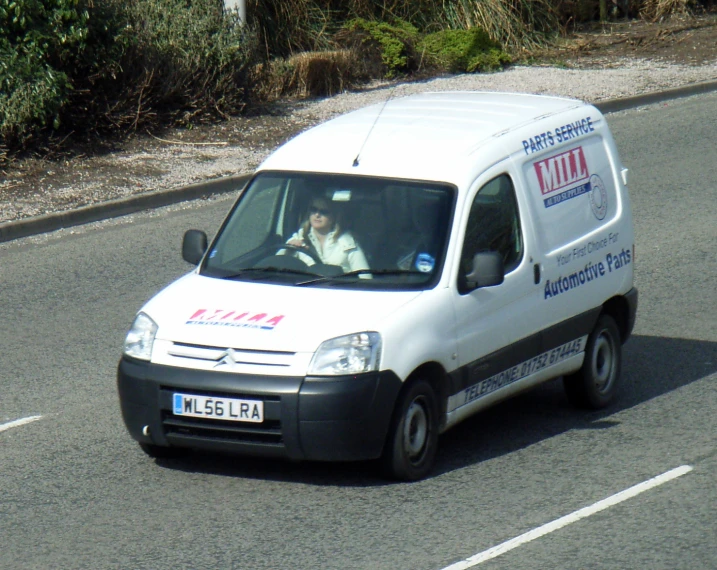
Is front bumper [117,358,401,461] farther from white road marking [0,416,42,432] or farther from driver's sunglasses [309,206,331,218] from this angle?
white road marking [0,416,42,432]

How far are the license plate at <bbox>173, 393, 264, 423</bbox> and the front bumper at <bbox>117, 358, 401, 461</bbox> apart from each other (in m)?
0.03

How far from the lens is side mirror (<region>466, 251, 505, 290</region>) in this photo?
648 cm

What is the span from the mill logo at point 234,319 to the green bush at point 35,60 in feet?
31.3

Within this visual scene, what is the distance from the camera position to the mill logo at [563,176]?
23.9 ft

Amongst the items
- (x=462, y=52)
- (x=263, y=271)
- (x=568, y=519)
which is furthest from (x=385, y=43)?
(x=568, y=519)

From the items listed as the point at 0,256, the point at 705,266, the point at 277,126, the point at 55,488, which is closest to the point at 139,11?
the point at 277,126

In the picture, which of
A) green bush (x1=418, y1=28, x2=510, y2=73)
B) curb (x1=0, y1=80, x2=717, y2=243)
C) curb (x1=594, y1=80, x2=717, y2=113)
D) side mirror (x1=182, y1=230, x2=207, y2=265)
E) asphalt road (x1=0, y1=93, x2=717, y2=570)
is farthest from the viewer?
green bush (x1=418, y1=28, x2=510, y2=73)

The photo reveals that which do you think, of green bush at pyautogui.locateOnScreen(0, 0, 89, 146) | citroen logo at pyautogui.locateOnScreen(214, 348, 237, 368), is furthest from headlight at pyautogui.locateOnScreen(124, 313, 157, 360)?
green bush at pyautogui.locateOnScreen(0, 0, 89, 146)

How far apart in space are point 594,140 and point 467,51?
14.4 meters

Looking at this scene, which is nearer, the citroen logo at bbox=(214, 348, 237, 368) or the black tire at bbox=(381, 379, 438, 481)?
the citroen logo at bbox=(214, 348, 237, 368)

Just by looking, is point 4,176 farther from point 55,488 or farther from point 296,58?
point 55,488

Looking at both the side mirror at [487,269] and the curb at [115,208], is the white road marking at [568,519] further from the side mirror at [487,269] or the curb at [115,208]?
the curb at [115,208]

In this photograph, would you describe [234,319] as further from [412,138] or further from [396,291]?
[412,138]

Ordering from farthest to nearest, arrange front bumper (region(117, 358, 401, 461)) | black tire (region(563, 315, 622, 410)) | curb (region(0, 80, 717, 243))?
curb (region(0, 80, 717, 243)) → black tire (region(563, 315, 622, 410)) → front bumper (region(117, 358, 401, 461))
